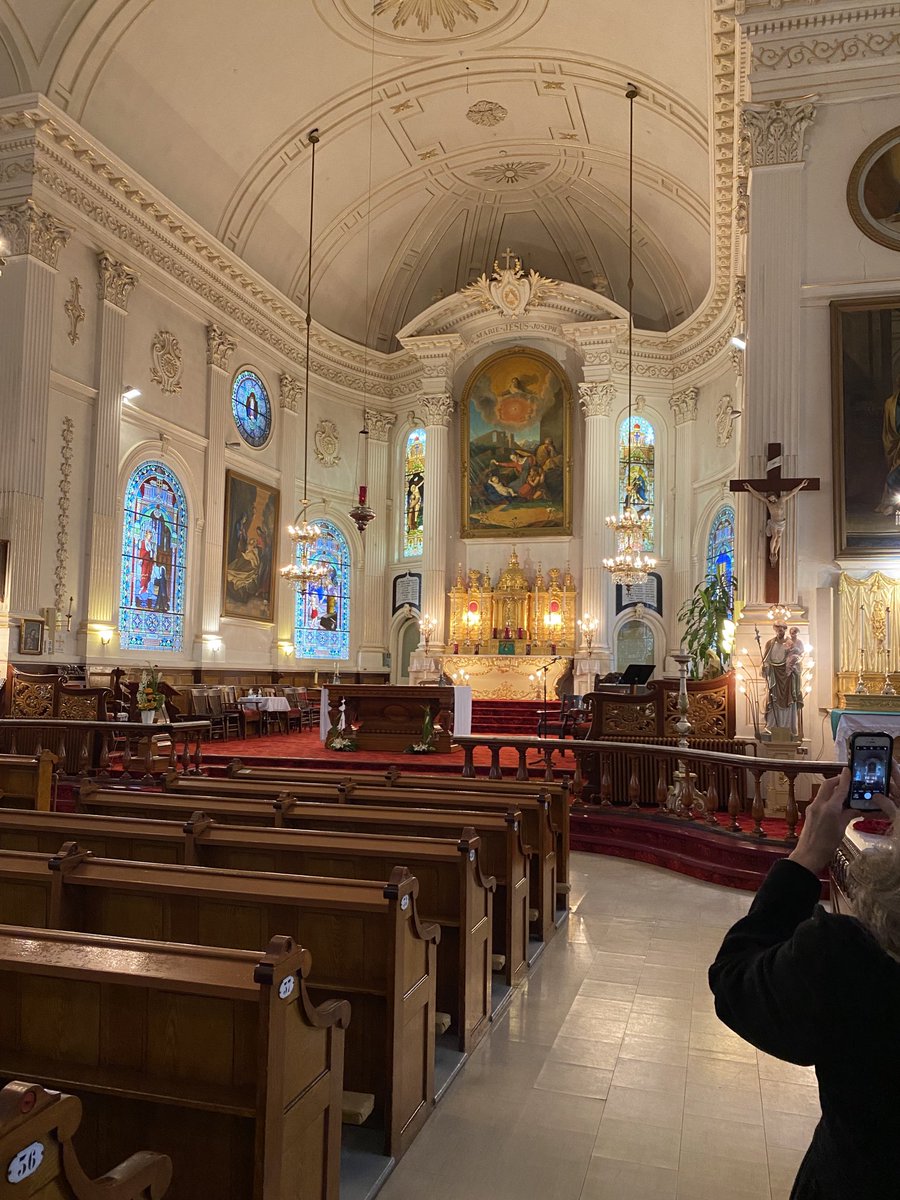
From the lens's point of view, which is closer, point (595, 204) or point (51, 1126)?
point (51, 1126)

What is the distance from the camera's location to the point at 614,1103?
3350 mm

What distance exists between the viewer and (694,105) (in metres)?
15.0

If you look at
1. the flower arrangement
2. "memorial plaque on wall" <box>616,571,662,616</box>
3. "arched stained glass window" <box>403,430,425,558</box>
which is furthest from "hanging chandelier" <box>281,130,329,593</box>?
"memorial plaque on wall" <box>616,571,662,616</box>

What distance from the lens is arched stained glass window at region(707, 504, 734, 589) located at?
18.5 metres

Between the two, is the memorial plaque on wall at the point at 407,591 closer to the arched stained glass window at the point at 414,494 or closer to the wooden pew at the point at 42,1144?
the arched stained glass window at the point at 414,494

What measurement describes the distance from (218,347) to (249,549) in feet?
13.5

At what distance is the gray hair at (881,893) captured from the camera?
1355 mm

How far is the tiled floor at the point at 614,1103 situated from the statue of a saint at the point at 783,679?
4626mm

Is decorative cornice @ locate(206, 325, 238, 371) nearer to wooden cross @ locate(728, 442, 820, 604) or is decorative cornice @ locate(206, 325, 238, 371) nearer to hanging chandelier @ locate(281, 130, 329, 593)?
hanging chandelier @ locate(281, 130, 329, 593)

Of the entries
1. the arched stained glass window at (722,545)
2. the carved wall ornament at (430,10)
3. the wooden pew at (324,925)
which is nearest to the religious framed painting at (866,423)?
the arched stained glass window at (722,545)

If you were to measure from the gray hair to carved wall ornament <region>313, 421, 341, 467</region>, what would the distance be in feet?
67.6

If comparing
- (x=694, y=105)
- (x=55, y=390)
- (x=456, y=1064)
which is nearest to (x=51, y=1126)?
(x=456, y=1064)

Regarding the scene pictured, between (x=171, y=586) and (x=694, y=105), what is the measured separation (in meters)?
12.4

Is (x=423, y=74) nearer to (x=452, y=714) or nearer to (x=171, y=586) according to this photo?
(x=171, y=586)
